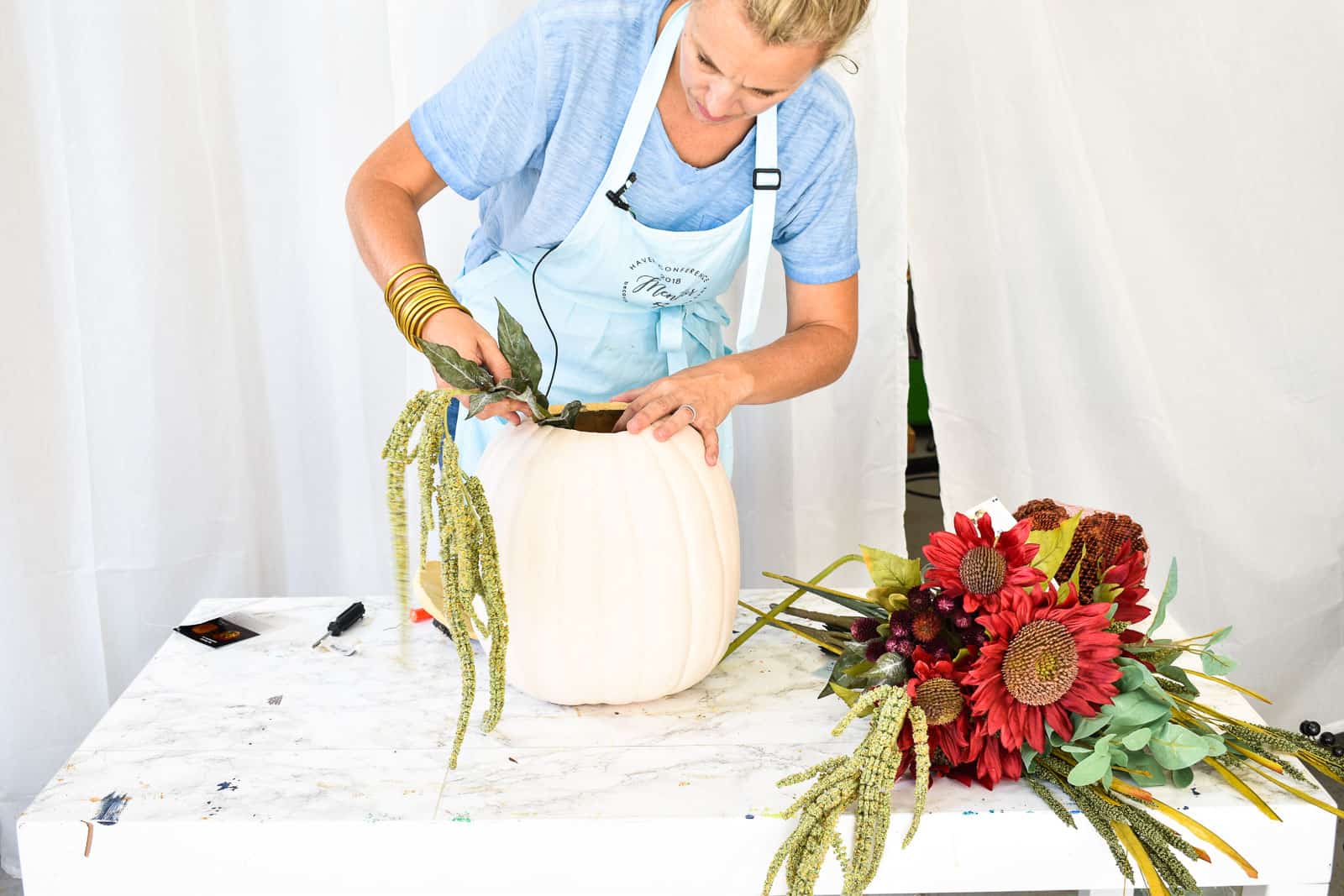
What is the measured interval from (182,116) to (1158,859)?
1681mm

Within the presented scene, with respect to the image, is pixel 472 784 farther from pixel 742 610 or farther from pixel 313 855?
pixel 742 610

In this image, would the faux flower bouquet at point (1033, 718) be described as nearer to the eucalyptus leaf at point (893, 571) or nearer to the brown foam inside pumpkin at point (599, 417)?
the eucalyptus leaf at point (893, 571)

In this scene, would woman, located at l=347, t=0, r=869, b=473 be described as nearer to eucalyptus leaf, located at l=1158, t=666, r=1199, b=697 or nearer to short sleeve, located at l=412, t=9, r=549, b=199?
short sleeve, located at l=412, t=9, r=549, b=199

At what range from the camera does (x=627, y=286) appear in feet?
4.42

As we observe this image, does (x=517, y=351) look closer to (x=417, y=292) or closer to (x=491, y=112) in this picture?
(x=417, y=292)

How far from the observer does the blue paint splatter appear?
2.85 ft

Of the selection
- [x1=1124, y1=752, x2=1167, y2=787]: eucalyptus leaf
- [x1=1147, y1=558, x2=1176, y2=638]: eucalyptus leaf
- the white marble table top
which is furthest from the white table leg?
[x1=1147, y1=558, x2=1176, y2=638]: eucalyptus leaf

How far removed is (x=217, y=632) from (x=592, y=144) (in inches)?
25.6

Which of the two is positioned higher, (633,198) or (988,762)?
(633,198)

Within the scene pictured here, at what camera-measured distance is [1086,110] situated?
6.23 ft

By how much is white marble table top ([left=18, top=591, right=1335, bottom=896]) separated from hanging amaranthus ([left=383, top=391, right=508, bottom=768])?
79 millimetres

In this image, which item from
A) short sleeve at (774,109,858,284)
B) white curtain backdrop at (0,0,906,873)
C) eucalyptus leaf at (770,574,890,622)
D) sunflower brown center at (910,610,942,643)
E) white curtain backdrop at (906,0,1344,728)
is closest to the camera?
sunflower brown center at (910,610,942,643)

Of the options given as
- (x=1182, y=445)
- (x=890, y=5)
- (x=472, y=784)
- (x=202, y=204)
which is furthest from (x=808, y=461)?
(x=472, y=784)

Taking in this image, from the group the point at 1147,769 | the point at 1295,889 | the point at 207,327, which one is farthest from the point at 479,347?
the point at 207,327
